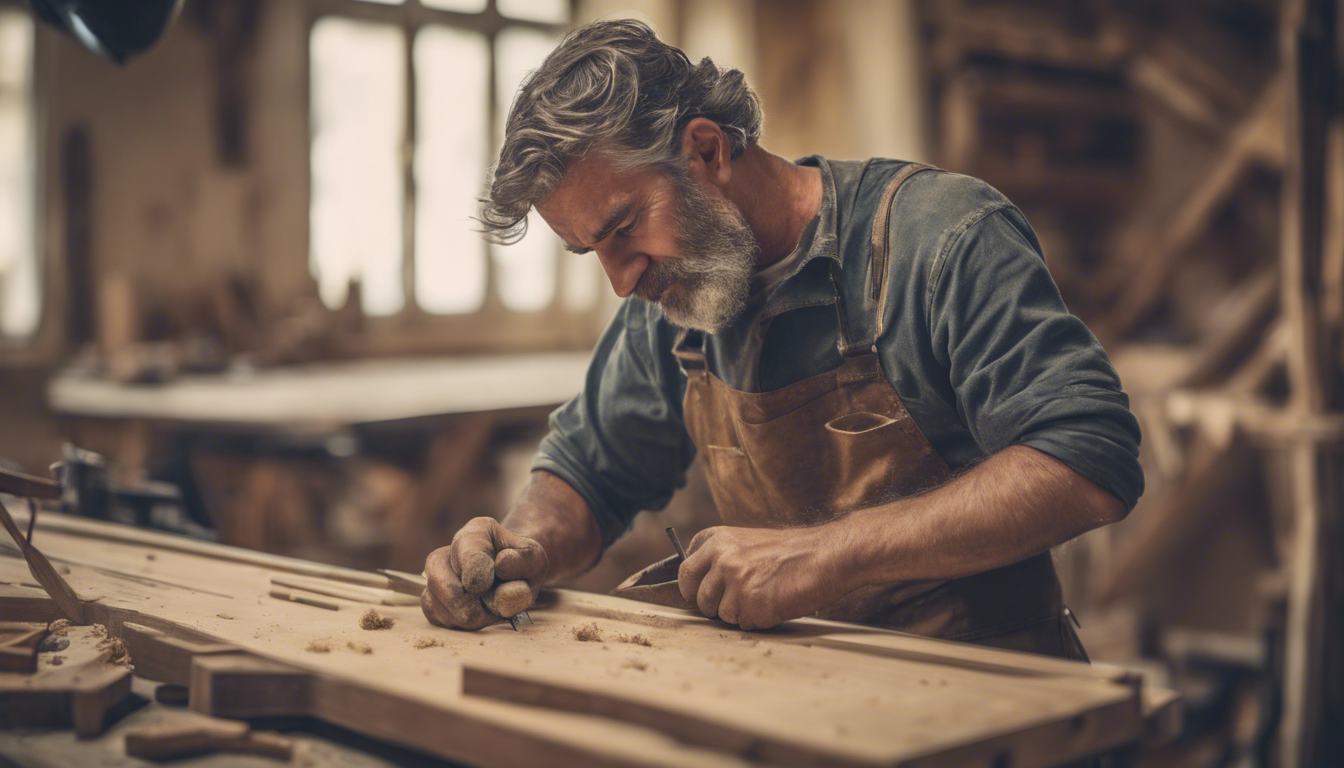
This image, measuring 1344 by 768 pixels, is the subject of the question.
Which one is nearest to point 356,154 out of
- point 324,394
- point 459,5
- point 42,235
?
point 459,5

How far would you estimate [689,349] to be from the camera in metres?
2.17

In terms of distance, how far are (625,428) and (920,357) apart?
68 cm

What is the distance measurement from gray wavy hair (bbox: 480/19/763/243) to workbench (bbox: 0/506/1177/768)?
737 millimetres

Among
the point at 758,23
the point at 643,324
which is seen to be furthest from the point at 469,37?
the point at 643,324

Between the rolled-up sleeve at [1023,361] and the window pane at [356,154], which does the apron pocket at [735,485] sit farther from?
the window pane at [356,154]

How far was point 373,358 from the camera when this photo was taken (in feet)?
23.5

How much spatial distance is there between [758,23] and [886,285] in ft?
21.6

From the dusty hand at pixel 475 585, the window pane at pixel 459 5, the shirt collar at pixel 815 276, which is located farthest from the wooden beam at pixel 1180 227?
the dusty hand at pixel 475 585

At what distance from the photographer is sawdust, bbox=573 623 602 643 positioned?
63.0 inches

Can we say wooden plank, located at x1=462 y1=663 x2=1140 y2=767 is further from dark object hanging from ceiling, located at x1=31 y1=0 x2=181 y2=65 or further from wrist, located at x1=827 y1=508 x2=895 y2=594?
dark object hanging from ceiling, located at x1=31 y1=0 x2=181 y2=65

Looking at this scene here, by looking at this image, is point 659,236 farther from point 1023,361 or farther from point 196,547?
point 196,547

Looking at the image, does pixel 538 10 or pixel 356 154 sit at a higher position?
pixel 538 10

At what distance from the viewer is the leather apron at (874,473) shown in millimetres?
1896

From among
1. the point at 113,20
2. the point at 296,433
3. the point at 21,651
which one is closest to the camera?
the point at 21,651
